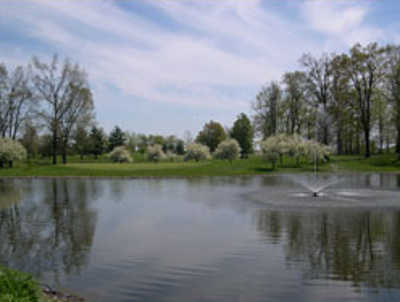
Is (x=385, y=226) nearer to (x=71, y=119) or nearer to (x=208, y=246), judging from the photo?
(x=208, y=246)

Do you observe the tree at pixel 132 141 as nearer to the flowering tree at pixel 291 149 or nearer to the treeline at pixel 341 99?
the treeline at pixel 341 99

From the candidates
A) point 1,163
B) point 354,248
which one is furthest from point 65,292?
point 1,163

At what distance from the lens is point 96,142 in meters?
75.4

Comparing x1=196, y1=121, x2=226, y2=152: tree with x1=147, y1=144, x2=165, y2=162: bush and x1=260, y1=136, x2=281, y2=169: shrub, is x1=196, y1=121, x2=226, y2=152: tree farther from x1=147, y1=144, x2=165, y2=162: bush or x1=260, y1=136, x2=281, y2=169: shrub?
x1=260, y1=136, x2=281, y2=169: shrub

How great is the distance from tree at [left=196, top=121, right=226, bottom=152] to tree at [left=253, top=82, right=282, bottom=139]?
57.0 ft

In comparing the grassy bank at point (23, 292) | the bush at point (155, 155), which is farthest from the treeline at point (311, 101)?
the grassy bank at point (23, 292)

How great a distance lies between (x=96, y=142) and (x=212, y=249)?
2755 inches

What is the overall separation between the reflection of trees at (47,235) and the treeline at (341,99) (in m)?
39.4

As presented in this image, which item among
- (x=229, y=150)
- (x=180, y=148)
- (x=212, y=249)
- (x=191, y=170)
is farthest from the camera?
(x=180, y=148)

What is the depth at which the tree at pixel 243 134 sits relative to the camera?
73.2 meters

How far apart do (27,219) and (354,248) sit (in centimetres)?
1063

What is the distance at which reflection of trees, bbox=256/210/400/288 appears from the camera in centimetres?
703

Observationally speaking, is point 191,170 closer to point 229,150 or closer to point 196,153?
point 229,150

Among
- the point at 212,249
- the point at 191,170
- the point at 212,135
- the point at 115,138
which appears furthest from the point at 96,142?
the point at 212,249
